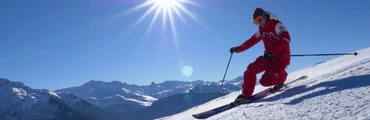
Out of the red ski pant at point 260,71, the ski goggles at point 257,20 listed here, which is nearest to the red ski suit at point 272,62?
the red ski pant at point 260,71

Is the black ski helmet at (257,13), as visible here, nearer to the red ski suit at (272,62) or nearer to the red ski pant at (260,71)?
the red ski suit at (272,62)

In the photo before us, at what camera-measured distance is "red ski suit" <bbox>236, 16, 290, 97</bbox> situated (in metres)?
6.56

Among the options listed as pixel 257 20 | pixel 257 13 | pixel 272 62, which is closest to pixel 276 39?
pixel 272 62

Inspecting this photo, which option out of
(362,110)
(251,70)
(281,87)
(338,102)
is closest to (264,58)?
(251,70)

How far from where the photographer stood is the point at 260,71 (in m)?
6.84

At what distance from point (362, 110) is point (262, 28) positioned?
4.71 metres

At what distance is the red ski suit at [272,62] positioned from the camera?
656 cm

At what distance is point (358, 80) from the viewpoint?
425 cm

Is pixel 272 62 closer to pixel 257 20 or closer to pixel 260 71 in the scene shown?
pixel 260 71

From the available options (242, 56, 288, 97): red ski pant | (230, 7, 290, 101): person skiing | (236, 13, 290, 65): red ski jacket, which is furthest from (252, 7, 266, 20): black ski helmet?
(242, 56, 288, 97): red ski pant

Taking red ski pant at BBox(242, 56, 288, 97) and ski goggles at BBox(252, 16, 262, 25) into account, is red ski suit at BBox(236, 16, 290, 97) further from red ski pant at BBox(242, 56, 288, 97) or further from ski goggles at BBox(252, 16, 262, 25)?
ski goggles at BBox(252, 16, 262, 25)

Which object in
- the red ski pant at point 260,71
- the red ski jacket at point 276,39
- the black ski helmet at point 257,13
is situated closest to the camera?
the red ski jacket at point 276,39

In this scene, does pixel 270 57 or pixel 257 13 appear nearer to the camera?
pixel 270 57

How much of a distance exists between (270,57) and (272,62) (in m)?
0.54
